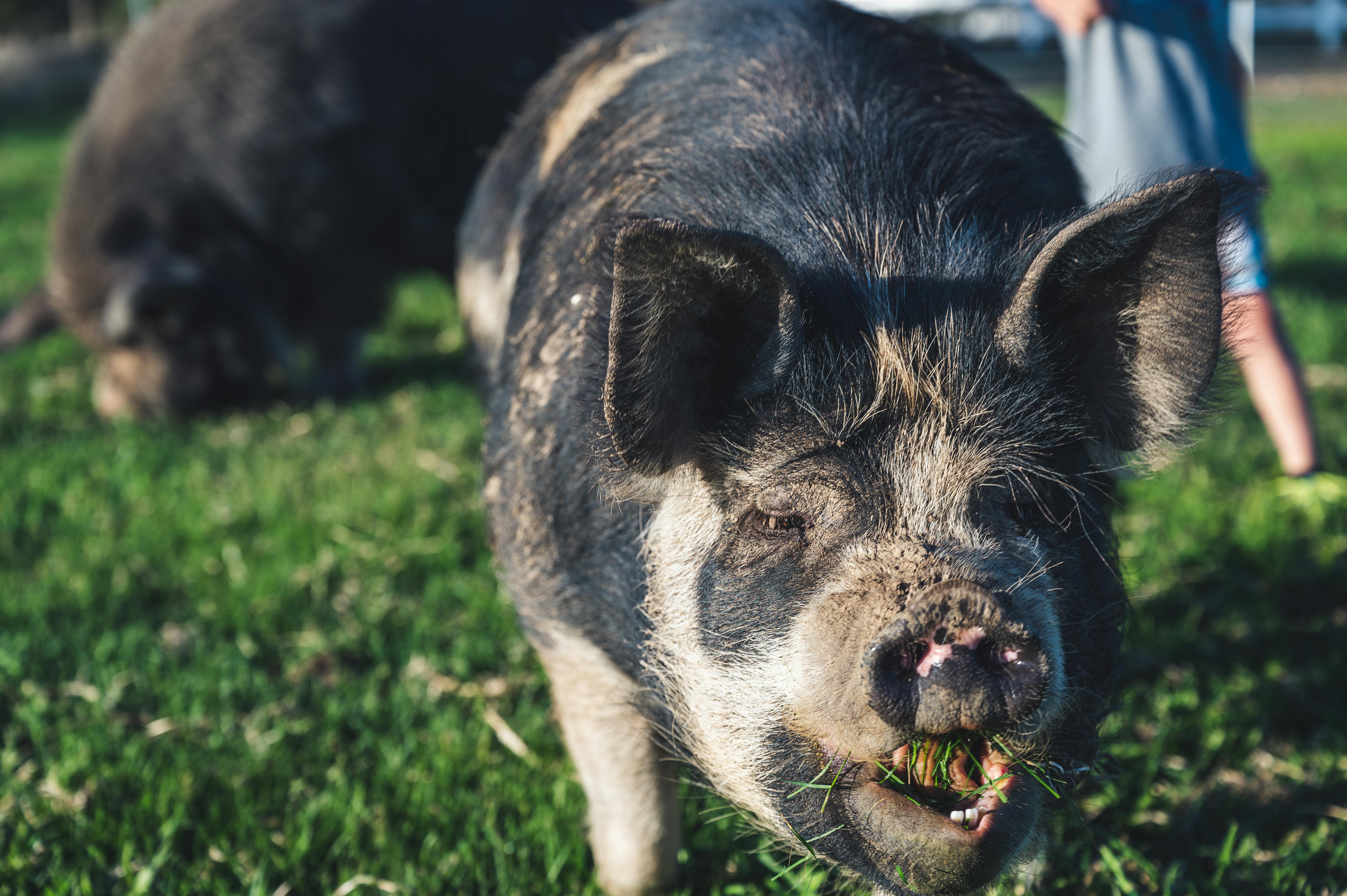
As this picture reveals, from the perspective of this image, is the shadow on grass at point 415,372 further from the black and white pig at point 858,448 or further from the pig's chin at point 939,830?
the pig's chin at point 939,830

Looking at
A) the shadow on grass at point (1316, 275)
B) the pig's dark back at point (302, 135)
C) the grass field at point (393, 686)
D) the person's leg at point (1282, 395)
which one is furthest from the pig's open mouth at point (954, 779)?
the shadow on grass at point (1316, 275)

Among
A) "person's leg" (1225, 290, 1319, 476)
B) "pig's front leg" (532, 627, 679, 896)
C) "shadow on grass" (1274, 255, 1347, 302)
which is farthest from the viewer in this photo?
"shadow on grass" (1274, 255, 1347, 302)

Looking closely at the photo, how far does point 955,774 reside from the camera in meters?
2.05

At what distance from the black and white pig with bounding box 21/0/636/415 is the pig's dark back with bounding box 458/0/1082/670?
2.57 m

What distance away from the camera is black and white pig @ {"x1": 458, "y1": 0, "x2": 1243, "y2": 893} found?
1934 mm

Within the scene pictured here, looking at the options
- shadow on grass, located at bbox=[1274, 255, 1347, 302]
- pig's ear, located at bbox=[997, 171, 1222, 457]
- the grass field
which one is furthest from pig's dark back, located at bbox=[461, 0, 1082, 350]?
shadow on grass, located at bbox=[1274, 255, 1347, 302]

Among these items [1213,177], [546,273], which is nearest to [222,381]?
[546,273]

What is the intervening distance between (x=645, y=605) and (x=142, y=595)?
2.54m

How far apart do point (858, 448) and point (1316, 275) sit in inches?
265

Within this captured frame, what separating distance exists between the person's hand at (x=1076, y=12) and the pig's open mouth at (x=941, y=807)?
2.91m

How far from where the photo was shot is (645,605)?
2377 millimetres

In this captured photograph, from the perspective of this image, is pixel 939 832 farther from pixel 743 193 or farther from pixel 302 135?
pixel 302 135

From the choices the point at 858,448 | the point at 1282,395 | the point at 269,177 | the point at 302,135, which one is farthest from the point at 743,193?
the point at 269,177

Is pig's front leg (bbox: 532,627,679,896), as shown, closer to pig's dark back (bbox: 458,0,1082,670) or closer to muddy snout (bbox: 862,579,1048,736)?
pig's dark back (bbox: 458,0,1082,670)
